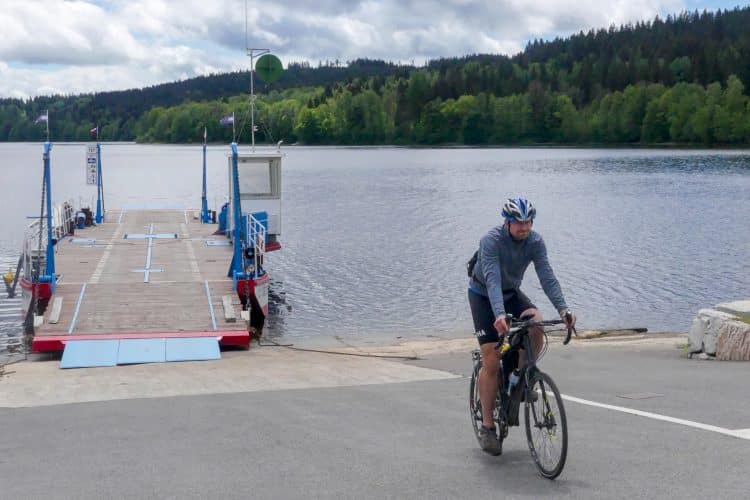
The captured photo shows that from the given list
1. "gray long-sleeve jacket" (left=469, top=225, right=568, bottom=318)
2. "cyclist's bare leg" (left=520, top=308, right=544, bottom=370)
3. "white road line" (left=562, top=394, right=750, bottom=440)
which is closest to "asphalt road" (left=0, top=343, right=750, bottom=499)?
"white road line" (left=562, top=394, right=750, bottom=440)

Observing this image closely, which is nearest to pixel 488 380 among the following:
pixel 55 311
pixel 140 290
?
pixel 55 311

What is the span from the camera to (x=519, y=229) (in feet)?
21.7

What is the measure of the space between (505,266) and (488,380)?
2.79 ft

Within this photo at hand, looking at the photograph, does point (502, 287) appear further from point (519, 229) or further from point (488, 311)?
point (519, 229)

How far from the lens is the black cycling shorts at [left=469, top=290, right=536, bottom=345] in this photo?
22.4 ft

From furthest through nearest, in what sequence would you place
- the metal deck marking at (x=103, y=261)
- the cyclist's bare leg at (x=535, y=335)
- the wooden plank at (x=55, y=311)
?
1. the metal deck marking at (x=103, y=261)
2. the wooden plank at (x=55, y=311)
3. the cyclist's bare leg at (x=535, y=335)

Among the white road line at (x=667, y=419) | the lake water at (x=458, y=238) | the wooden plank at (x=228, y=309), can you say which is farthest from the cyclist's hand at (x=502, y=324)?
the lake water at (x=458, y=238)

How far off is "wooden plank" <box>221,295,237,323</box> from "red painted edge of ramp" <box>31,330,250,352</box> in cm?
54

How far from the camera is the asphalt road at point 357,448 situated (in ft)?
20.4

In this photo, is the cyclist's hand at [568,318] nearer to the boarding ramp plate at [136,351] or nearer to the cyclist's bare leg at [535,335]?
the cyclist's bare leg at [535,335]

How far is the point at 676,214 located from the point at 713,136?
96.3 meters

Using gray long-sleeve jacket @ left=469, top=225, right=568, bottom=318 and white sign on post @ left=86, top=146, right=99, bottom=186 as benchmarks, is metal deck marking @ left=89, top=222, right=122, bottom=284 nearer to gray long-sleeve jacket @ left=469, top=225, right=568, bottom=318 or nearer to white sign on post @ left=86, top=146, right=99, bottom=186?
white sign on post @ left=86, top=146, right=99, bottom=186

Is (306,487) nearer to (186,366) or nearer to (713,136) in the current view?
(186,366)

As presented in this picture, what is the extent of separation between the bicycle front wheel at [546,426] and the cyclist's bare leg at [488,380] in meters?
0.37
